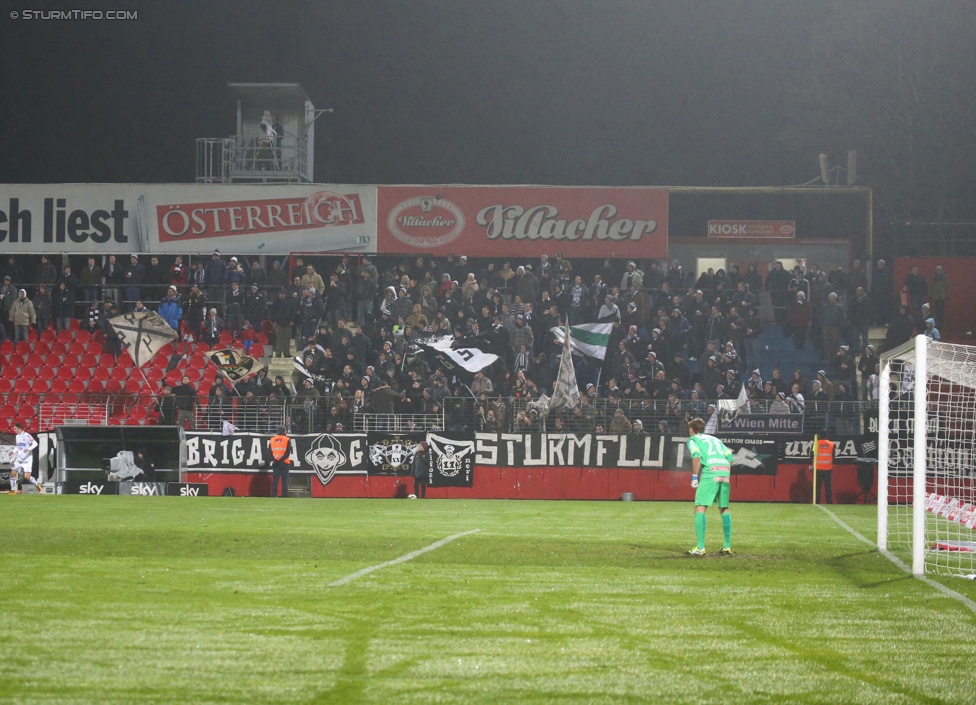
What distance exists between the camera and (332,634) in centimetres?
804

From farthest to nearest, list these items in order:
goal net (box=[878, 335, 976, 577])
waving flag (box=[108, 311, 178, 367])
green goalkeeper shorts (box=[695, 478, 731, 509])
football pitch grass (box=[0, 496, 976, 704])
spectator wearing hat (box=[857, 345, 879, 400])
Result: 1. waving flag (box=[108, 311, 178, 367])
2. spectator wearing hat (box=[857, 345, 879, 400])
3. green goalkeeper shorts (box=[695, 478, 731, 509])
4. goal net (box=[878, 335, 976, 577])
5. football pitch grass (box=[0, 496, 976, 704])

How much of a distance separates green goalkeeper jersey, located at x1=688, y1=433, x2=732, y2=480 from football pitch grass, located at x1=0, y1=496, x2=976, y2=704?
1041 millimetres

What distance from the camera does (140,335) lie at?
33.8 metres

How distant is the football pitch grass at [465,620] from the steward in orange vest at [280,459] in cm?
1105

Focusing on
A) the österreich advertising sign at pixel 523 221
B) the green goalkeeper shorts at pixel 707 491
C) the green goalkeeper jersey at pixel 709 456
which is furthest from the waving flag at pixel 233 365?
the green goalkeeper shorts at pixel 707 491

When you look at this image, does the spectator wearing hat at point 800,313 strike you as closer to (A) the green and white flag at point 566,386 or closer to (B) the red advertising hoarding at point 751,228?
(A) the green and white flag at point 566,386

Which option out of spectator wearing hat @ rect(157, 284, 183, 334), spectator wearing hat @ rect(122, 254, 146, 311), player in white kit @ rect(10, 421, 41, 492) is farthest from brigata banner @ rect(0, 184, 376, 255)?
player in white kit @ rect(10, 421, 41, 492)

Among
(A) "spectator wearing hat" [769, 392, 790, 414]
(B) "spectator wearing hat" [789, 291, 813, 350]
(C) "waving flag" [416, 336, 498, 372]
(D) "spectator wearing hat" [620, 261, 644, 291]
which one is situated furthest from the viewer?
(D) "spectator wearing hat" [620, 261, 644, 291]

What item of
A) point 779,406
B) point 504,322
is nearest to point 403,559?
point 779,406

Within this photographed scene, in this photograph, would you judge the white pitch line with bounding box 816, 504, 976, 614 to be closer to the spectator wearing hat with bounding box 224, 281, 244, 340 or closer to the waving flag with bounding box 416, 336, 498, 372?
the waving flag with bounding box 416, 336, 498, 372

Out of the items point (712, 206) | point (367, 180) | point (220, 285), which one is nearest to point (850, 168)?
point (712, 206)

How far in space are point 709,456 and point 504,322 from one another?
19.4 meters

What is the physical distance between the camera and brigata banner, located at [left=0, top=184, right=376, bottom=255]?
127 feet

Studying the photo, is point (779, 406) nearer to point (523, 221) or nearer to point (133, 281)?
point (523, 221)
